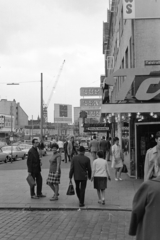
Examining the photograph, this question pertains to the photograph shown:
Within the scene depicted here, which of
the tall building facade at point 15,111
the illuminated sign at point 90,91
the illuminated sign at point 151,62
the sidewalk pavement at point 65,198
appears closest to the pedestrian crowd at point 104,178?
the sidewalk pavement at point 65,198

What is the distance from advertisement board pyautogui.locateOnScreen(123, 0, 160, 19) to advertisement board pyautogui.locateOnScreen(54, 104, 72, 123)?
47.8 meters

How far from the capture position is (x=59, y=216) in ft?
26.7

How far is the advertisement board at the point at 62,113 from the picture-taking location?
63.1 metres

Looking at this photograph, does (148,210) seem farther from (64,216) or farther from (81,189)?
(81,189)

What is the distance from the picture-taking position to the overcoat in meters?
3.09

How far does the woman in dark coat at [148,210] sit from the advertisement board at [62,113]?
5943 centimetres

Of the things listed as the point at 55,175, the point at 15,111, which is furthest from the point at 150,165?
the point at 15,111

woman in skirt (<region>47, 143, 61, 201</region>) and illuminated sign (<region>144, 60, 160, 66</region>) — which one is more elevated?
illuminated sign (<region>144, 60, 160, 66</region>)

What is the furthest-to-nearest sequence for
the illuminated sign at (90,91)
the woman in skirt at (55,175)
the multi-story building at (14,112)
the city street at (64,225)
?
the multi-story building at (14,112), the illuminated sign at (90,91), the woman in skirt at (55,175), the city street at (64,225)

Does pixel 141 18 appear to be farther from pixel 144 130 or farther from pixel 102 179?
pixel 102 179

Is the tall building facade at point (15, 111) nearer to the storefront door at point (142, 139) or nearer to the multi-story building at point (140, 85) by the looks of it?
the multi-story building at point (140, 85)

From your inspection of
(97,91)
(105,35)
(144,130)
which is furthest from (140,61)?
(105,35)

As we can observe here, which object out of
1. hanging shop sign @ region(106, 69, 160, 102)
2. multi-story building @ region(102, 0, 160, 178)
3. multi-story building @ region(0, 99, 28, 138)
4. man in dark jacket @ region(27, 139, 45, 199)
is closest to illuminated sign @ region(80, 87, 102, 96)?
multi-story building @ region(102, 0, 160, 178)

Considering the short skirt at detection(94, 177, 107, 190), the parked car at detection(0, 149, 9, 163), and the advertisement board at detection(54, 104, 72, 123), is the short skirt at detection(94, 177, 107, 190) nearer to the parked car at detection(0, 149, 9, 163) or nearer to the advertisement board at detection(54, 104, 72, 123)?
the parked car at detection(0, 149, 9, 163)
